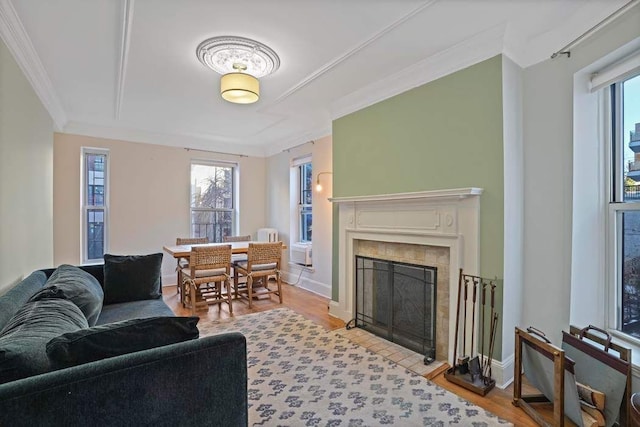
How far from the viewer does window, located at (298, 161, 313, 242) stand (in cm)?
539

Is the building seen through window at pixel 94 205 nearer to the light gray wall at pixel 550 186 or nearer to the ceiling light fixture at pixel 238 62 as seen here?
the ceiling light fixture at pixel 238 62

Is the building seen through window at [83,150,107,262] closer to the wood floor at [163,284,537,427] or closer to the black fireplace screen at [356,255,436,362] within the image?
the wood floor at [163,284,537,427]

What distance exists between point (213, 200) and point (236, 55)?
12.1ft

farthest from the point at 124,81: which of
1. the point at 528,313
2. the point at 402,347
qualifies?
the point at 528,313

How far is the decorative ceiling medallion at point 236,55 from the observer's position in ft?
7.98

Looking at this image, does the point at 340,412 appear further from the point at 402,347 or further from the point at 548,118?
the point at 548,118

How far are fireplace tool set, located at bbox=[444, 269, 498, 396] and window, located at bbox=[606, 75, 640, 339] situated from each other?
764 millimetres

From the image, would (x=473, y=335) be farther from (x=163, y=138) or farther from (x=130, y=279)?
(x=163, y=138)

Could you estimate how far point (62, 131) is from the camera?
4492 millimetres

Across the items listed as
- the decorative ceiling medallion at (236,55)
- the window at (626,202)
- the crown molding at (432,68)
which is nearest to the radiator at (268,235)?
the crown molding at (432,68)

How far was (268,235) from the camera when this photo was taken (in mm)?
5816

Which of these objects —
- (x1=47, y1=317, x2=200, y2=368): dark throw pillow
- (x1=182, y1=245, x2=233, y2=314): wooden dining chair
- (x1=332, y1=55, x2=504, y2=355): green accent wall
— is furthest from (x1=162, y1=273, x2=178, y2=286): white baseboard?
(x1=47, y1=317, x2=200, y2=368): dark throw pillow

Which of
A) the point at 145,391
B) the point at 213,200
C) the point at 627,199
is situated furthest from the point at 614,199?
the point at 213,200

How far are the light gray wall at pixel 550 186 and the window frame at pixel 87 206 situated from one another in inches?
215
